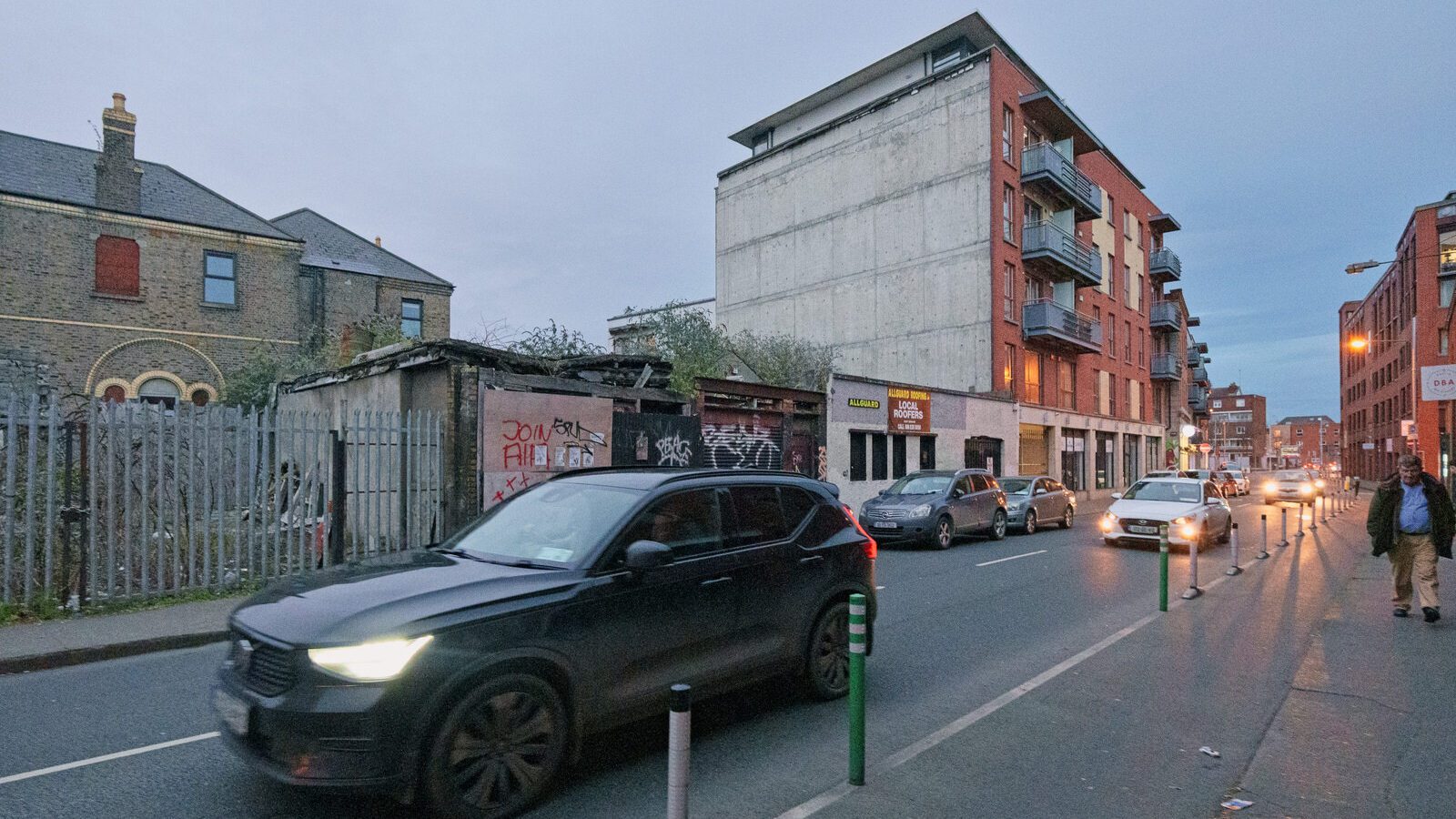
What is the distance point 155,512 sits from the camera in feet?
30.1

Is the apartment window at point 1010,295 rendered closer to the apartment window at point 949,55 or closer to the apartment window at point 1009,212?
the apartment window at point 1009,212

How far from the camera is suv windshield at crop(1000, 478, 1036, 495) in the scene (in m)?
19.5

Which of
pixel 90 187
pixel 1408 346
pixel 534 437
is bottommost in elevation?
pixel 534 437

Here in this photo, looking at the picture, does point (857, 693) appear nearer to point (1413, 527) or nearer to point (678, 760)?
point (678, 760)

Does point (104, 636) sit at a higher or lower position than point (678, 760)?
lower

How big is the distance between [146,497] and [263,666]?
639cm

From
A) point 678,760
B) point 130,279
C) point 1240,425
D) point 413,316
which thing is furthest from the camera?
point 1240,425

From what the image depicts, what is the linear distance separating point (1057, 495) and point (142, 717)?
1958 cm

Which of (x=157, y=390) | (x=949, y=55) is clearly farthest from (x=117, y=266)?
(x=949, y=55)

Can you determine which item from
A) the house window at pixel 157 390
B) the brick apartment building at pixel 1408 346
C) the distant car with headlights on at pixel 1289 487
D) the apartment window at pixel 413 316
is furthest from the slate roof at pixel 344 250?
the distant car with headlights on at pixel 1289 487

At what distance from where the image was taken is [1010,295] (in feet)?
95.2

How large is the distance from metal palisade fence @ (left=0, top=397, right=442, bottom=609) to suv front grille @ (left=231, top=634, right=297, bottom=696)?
19.8 ft

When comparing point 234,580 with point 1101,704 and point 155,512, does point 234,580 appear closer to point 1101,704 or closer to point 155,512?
point 155,512

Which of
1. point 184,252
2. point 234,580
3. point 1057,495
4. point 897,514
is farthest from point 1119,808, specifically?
point 184,252
